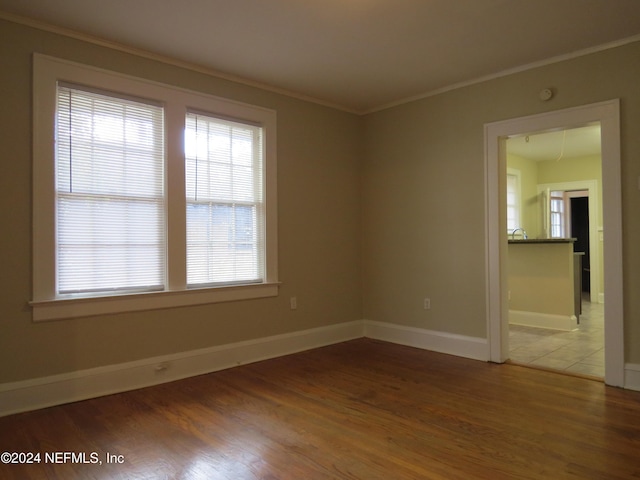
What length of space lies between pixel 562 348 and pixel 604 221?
1.67 meters

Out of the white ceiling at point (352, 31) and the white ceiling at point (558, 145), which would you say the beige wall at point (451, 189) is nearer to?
the white ceiling at point (352, 31)

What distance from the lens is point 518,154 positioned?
770cm

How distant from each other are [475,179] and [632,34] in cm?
157

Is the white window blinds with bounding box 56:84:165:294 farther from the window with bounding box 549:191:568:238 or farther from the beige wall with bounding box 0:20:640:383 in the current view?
the window with bounding box 549:191:568:238

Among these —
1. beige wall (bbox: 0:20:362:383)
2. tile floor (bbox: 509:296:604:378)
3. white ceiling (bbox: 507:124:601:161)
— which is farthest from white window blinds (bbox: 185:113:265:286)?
white ceiling (bbox: 507:124:601:161)

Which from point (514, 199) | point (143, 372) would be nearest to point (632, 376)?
point (143, 372)

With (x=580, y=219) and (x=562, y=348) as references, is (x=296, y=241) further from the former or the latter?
(x=580, y=219)

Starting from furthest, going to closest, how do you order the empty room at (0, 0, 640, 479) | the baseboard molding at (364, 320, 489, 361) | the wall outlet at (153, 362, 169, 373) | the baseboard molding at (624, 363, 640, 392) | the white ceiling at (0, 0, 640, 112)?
the baseboard molding at (364, 320, 489, 361), the wall outlet at (153, 362, 169, 373), the baseboard molding at (624, 363, 640, 392), the white ceiling at (0, 0, 640, 112), the empty room at (0, 0, 640, 479)

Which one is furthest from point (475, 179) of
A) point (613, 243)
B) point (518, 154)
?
point (518, 154)

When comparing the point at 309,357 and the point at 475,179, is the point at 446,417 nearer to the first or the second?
the point at 309,357

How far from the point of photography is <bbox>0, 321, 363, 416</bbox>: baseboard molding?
2967 millimetres

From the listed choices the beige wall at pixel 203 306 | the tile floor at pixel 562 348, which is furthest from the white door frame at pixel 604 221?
the beige wall at pixel 203 306

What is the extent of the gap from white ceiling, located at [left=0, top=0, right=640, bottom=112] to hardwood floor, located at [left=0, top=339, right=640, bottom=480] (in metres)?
2.61

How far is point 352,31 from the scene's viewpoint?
320 cm
